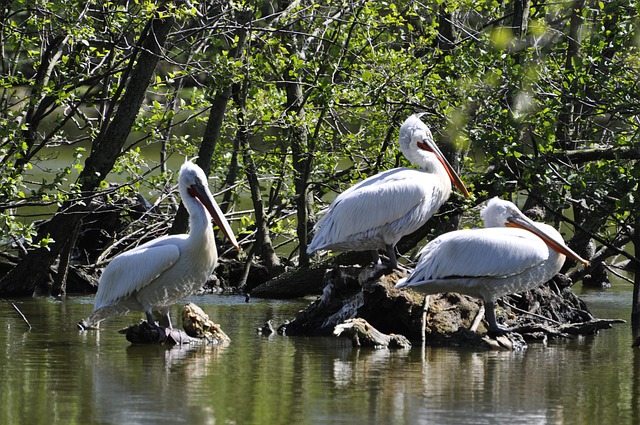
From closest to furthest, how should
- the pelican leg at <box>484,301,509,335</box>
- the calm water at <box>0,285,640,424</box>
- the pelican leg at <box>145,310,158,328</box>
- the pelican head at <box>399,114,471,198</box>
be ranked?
1. the calm water at <box>0,285,640,424</box>
2. the pelican leg at <box>145,310,158,328</box>
3. the pelican leg at <box>484,301,509,335</box>
4. the pelican head at <box>399,114,471,198</box>

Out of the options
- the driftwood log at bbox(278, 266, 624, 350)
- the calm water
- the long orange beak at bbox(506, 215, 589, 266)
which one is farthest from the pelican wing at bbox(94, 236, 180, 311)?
the long orange beak at bbox(506, 215, 589, 266)

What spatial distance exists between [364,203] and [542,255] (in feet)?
5.08

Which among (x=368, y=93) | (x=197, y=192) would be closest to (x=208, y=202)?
(x=197, y=192)

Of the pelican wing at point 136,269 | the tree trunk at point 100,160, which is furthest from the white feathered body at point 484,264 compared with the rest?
the tree trunk at point 100,160

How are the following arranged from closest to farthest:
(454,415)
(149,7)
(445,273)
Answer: (454,415) < (445,273) < (149,7)

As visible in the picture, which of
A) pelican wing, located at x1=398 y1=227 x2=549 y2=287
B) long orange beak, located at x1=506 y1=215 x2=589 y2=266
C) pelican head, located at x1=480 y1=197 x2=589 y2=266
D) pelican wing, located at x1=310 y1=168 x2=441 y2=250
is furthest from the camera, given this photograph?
pelican wing, located at x1=310 y1=168 x2=441 y2=250

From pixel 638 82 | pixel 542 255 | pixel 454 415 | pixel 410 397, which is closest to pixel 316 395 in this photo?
pixel 410 397

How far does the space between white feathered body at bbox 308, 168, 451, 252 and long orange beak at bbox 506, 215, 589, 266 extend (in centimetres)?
76

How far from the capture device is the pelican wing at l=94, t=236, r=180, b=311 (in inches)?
336

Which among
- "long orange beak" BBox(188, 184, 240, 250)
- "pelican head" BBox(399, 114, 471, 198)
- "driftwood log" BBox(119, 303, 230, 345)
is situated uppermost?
"pelican head" BBox(399, 114, 471, 198)

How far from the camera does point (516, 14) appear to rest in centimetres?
1235

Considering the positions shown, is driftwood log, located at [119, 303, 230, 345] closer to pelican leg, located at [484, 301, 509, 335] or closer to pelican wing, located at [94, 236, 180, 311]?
pelican wing, located at [94, 236, 180, 311]

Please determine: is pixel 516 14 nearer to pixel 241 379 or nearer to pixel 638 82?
pixel 638 82

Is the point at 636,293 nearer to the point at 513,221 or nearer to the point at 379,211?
the point at 513,221
